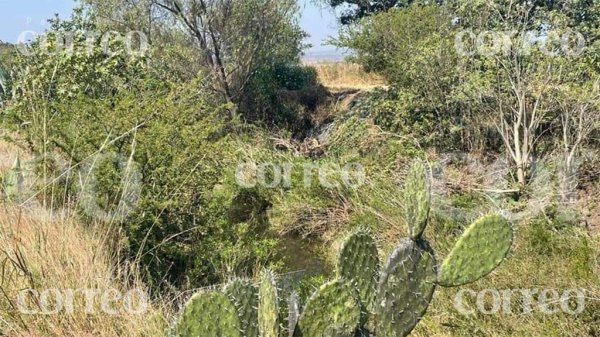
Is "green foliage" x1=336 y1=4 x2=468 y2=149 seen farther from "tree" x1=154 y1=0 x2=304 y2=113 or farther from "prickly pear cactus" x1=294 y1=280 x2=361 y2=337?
"prickly pear cactus" x1=294 y1=280 x2=361 y2=337

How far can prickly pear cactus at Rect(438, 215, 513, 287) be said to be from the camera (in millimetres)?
2785

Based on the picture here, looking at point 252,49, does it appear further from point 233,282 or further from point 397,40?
point 233,282

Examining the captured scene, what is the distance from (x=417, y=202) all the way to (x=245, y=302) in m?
0.88

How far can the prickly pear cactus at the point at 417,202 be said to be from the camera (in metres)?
2.70

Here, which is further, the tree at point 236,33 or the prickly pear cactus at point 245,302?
the tree at point 236,33

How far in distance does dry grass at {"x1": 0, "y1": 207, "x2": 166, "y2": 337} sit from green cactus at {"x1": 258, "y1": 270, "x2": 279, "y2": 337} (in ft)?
5.18

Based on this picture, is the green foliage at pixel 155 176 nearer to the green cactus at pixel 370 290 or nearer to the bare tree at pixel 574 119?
the green cactus at pixel 370 290

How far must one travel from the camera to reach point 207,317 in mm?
2227

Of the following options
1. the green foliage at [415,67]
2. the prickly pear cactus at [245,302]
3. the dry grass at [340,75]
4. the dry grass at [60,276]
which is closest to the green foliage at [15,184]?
the dry grass at [60,276]

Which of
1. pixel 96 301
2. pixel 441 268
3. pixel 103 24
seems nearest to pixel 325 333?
pixel 441 268

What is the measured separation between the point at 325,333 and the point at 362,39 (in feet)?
36.6

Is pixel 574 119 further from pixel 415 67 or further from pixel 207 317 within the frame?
pixel 207 317

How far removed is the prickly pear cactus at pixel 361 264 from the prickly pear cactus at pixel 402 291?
104mm

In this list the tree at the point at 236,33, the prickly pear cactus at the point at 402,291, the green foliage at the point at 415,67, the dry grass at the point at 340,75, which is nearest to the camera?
the prickly pear cactus at the point at 402,291
